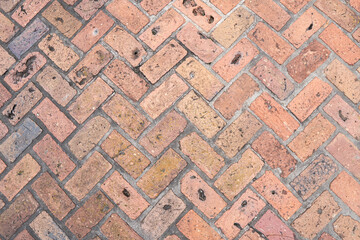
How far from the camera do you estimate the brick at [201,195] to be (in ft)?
5.79

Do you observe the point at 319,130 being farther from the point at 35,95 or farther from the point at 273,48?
the point at 35,95

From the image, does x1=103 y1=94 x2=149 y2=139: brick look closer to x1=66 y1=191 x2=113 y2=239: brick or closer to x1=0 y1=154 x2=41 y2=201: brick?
x1=66 y1=191 x2=113 y2=239: brick

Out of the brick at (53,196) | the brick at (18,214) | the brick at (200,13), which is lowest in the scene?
the brick at (18,214)

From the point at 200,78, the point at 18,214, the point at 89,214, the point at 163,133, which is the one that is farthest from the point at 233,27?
the point at 18,214

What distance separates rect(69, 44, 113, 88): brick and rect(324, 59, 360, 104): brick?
A: 143 cm

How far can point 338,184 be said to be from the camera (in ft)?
5.85

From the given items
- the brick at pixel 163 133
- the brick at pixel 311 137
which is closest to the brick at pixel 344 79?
the brick at pixel 311 137

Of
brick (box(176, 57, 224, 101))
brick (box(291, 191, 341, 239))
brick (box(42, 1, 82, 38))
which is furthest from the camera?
brick (box(42, 1, 82, 38))

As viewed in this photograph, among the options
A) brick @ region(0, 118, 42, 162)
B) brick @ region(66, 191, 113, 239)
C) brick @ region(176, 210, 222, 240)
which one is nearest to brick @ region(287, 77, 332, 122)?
brick @ region(176, 210, 222, 240)

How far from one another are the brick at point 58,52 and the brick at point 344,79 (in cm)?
165

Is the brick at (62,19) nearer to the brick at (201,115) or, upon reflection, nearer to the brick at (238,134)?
the brick at (201,115)

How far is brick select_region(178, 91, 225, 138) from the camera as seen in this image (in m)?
1.82

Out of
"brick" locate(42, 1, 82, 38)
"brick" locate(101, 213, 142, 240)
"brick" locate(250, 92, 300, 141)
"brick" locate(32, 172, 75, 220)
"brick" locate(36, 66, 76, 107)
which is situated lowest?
"brick" locate(32, 172, 75, 220)

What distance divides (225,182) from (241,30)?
988mm
